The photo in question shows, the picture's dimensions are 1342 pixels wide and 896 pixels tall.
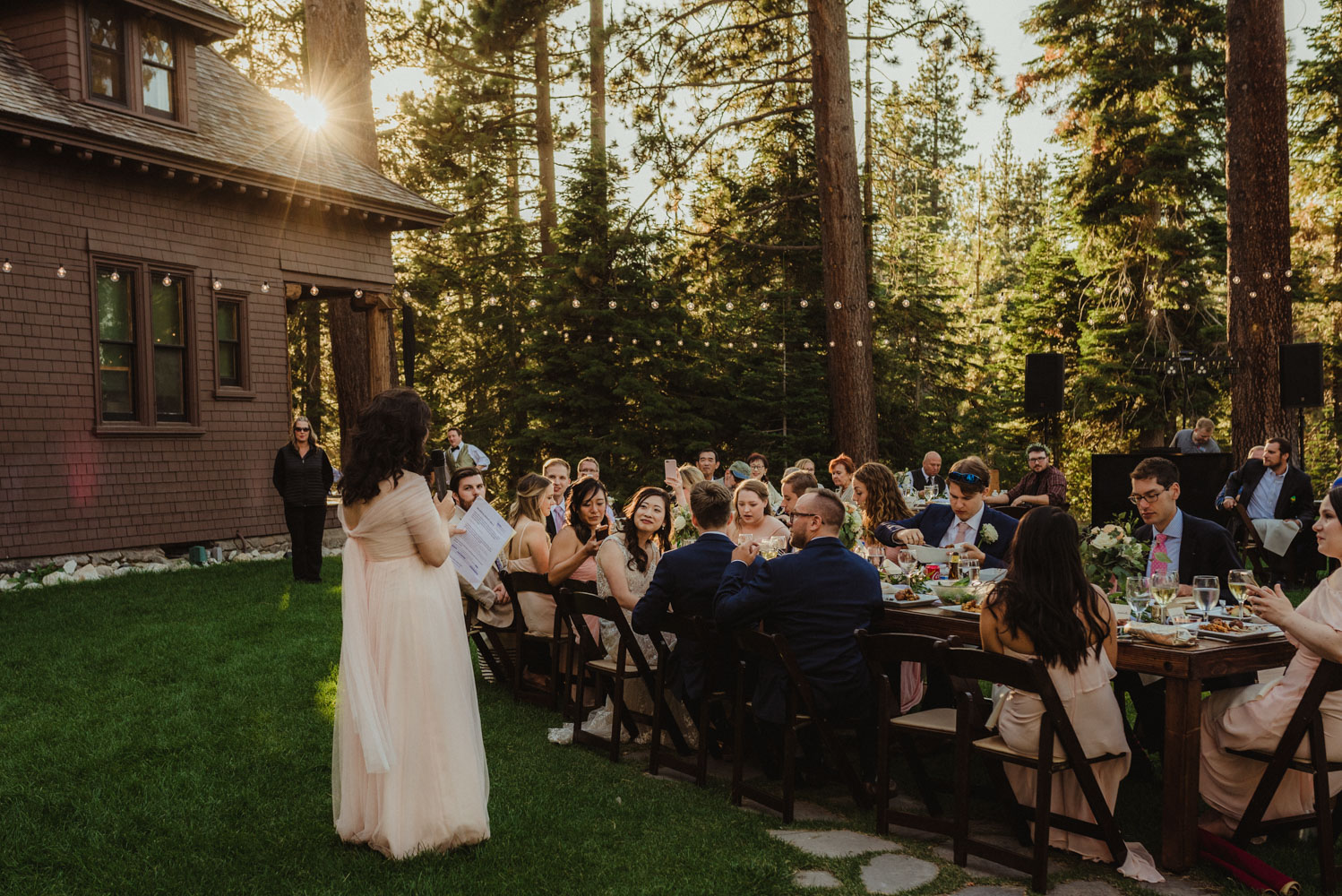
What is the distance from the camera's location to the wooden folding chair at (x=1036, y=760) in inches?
161

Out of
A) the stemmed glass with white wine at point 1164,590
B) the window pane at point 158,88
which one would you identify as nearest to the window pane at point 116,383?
the window pane at point 158,88

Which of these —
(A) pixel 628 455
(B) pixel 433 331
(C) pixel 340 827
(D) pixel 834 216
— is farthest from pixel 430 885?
(B) pixel 433 331

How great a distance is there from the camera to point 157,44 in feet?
46.5

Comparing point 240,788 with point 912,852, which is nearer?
point 912,852

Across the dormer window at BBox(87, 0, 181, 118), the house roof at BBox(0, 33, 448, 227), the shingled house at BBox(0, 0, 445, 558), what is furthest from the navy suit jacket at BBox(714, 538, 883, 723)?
the dormer window at BBox(87, 0, 181, 118)

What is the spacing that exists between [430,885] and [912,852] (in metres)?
2.03

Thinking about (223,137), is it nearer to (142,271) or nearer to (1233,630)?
(142,271)

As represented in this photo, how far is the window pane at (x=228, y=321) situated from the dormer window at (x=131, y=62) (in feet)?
8.46

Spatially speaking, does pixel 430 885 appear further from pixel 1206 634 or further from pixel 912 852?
pixel 1206 634

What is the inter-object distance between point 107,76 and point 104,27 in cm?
62

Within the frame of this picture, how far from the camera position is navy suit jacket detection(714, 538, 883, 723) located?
5082 mm

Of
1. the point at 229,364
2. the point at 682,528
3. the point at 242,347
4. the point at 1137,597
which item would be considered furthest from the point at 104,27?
the point at 1137,597

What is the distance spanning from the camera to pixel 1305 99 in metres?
25.2

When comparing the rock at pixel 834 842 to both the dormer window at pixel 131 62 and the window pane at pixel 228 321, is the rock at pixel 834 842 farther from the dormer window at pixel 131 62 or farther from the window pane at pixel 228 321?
the dormer window at pixel 131 62
